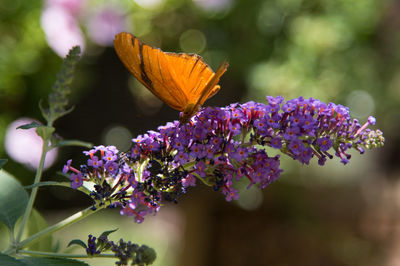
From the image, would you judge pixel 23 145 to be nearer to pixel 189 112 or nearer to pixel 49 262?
pixel 189 112

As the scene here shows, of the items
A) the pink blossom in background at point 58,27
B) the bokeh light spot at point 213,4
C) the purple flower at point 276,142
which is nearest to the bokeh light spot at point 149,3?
the bokeh light spot at point 213,4

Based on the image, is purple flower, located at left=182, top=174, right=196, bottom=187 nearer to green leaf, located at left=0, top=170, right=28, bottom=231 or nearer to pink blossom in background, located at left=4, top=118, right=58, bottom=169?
green leaf, located at left=0, top=170, right=28, bottom=231

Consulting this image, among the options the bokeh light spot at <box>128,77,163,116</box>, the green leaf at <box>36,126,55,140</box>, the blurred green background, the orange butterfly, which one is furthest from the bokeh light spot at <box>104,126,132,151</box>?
the green leaf at <box>36,126,55,140</box>

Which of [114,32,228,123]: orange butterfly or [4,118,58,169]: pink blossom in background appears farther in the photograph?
[4,118,58,169]: pink blossom in background

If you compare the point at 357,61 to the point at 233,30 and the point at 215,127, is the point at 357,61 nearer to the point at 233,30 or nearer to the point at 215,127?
the point at 233,30

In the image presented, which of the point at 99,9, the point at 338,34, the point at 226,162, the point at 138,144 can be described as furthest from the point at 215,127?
the point at 338,34

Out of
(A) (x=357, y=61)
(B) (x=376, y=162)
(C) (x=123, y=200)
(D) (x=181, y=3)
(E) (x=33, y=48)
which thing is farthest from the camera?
(B) (x=376, y=162)

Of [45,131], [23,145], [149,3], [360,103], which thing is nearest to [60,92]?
[45,131]
